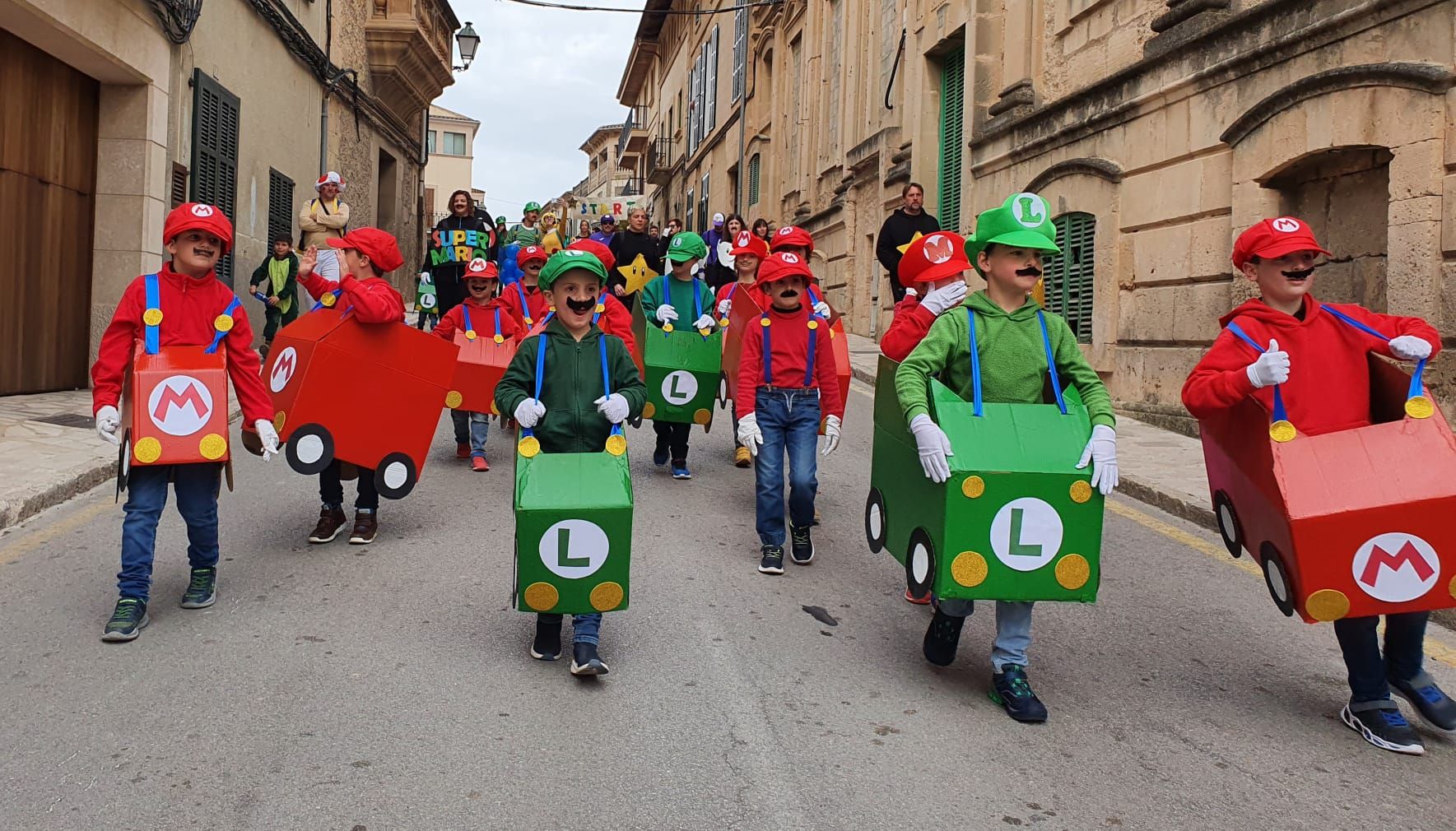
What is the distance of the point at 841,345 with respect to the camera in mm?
7609

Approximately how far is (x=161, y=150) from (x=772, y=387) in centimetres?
868

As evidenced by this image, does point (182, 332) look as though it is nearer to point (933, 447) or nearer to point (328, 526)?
point (328, 526)

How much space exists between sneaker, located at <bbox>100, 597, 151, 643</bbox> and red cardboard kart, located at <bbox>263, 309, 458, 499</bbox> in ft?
4.62

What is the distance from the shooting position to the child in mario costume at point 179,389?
181 inches

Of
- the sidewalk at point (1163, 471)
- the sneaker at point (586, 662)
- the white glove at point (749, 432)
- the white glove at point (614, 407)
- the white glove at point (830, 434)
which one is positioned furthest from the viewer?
the sidewalk at point (1163, 471)

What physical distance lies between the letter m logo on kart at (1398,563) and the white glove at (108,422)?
4346 millimetres

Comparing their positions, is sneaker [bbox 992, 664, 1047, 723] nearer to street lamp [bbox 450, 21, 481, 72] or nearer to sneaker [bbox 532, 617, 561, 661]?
sneaker [bbox 532, 617, 561, 661]

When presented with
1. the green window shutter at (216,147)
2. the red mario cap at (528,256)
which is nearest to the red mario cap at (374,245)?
the red mario cap at (528,256)

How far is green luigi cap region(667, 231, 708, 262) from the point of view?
8.73m

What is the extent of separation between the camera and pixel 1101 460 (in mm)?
3824

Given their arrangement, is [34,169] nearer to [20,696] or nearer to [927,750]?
[20,696]

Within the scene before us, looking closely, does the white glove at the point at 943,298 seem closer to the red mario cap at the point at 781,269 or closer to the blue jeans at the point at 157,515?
the red mario cap at the point at 781,269

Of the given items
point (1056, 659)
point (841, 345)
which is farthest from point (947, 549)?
point (841, 345)

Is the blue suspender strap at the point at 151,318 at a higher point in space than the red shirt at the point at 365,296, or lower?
lower
